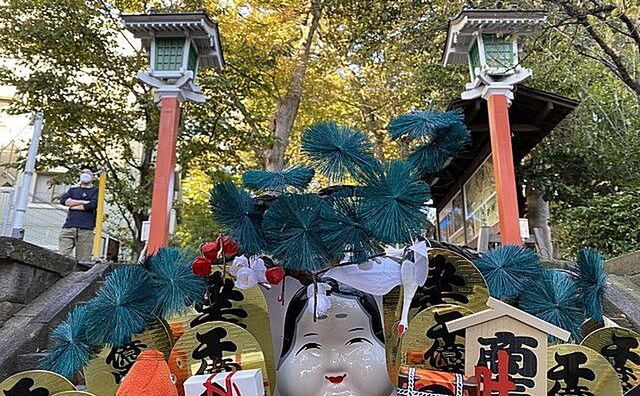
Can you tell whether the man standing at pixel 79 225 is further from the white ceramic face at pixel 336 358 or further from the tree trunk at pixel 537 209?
the tree trunk at pixel 537 209

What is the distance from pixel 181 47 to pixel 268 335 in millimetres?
4871

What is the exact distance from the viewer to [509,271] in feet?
5.45

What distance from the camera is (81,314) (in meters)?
1.53

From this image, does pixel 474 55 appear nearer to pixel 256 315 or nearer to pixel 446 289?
pixel 446 289

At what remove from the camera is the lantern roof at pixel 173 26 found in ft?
18.4

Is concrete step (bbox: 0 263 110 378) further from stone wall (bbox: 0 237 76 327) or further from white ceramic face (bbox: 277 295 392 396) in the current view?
white ceramic face (bbox: 277 295 392 396)

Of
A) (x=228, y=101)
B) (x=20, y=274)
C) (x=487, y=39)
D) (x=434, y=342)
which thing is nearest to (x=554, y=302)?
(x=434, y=342)

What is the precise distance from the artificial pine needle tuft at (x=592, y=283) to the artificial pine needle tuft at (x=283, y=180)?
96 cm

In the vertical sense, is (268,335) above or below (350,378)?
above

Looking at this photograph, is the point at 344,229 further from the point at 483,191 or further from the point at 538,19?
the point at 483,191

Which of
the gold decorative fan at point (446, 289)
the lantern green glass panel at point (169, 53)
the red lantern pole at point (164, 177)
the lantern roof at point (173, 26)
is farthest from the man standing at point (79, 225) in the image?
the gold decorative fan at point (446, 289)

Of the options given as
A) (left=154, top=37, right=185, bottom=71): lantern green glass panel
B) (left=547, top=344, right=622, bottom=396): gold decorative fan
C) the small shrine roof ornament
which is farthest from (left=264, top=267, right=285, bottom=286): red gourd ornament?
(left=154, top=37, right=185, bottom=71): lantern green glass panel

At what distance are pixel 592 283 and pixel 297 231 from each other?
1.01 m

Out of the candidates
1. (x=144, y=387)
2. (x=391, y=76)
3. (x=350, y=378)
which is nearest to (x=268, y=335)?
(x=350, y=378)
